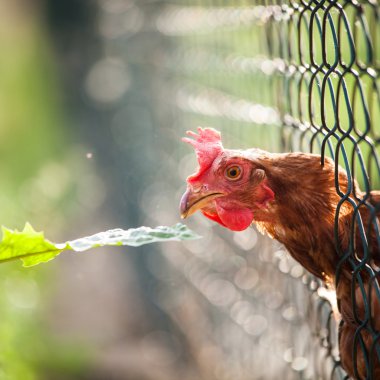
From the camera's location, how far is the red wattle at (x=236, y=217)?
7.04 feet

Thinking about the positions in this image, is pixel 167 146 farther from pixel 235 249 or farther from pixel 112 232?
pixel 112 232

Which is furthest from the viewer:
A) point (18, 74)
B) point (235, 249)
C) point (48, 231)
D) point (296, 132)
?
point (18, 74)

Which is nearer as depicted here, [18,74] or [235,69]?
[235,69]

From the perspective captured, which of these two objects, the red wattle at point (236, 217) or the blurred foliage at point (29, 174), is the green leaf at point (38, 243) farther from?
the blurred foliage at point (29, 174)

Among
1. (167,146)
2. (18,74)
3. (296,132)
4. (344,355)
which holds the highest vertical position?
(18,74)

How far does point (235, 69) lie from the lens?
3604mm

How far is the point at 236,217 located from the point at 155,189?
338 cm

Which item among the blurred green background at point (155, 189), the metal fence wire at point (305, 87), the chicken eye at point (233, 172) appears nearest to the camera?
the metal fence wire at point (305, 87)

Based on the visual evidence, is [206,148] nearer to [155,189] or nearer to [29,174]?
[155,189]

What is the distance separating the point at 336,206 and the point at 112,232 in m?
0.56

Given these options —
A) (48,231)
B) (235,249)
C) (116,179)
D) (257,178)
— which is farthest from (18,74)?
(257,178)

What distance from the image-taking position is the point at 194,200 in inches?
84.7

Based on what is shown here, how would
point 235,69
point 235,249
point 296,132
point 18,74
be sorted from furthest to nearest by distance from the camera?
1. point 18,74
2. point 235,249
3. point 235,69
4. point 296,132

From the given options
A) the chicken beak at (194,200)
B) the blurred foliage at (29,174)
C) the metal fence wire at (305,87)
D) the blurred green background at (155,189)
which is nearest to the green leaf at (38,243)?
the chicken beak at (194,200)
